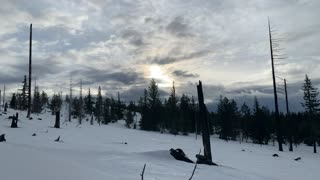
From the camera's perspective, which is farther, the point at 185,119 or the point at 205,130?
the point at 185,119

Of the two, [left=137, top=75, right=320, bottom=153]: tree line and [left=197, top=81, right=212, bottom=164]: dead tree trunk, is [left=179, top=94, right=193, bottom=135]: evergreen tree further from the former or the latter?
[left=197, top=81, right=212, bottom=164]: dead tree trunk

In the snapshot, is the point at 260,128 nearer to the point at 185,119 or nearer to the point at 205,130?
the point at 185,119

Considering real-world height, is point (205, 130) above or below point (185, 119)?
below

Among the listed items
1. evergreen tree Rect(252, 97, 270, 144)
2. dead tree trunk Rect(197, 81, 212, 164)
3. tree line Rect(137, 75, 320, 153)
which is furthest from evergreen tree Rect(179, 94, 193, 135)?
dead tree trunk Rect(197, 81, 212, 164)

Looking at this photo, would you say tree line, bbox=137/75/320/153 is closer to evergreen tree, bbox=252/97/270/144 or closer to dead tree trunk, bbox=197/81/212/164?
evergreen tree, bbox=252/97/270/144

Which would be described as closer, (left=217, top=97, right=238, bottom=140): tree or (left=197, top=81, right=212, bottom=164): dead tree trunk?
(left=197, top=81, right=212, bottom=164): dead tree trunk

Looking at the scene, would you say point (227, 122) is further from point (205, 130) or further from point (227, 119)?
point (205, 130)

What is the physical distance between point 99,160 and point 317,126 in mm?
55905

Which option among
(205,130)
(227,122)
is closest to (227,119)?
(227,122)

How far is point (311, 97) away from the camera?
6334 centimetres

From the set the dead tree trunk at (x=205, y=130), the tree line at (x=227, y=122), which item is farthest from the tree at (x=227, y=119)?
the dead tree trunk at (x=205, y=130)

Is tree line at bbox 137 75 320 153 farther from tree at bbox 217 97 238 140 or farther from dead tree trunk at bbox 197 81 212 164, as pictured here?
dead tree trunk at bbox 197 81 212 164

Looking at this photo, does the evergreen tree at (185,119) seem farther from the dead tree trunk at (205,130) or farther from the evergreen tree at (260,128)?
the dead tree trunk at (205,130)

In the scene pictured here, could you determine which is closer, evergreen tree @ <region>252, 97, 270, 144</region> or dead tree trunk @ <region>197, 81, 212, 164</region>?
dead tree trunk @ <region>197, 81, 212, 164</region>
